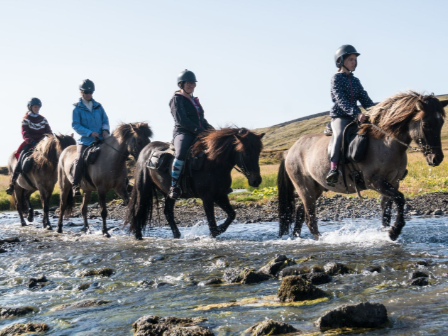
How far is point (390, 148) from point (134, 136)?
6.18 m

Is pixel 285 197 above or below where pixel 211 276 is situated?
above

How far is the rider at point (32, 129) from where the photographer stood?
15.5 meters

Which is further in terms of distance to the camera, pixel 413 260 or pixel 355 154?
pixel 355 154

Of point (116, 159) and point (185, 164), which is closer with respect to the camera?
point (185, 164)

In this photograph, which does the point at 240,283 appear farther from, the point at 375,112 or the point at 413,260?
the point at 375,112

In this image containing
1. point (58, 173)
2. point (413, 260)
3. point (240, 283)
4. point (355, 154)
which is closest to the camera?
point (240, 283)

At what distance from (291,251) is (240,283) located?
2.34 metres

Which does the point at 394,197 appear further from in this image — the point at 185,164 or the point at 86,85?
the point at 86,85

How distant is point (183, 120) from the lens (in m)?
10.5

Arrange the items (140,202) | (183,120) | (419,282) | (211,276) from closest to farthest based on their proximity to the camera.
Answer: (419,282) → (211,276) → (183,120) → (140,202)

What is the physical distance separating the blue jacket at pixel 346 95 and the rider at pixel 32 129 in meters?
9.61

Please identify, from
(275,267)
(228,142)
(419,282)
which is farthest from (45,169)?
(419,282)

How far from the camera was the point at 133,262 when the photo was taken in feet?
27.7

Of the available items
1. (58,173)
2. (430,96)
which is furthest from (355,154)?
(58,173)
